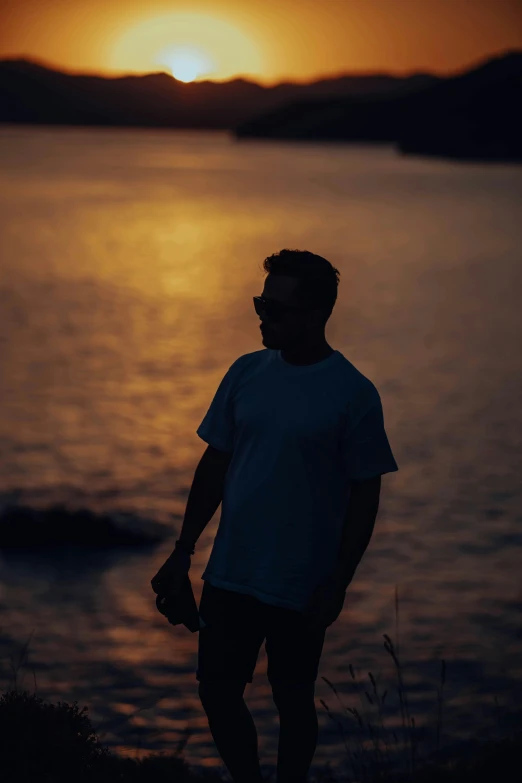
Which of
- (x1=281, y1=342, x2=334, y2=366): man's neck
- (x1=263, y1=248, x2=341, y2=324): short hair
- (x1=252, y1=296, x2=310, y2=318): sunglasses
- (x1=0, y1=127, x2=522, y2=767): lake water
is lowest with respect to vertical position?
(x1=0, y1=127, x2=522, y2=767): lake water

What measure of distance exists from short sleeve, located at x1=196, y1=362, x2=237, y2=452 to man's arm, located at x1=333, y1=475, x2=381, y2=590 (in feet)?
1.67

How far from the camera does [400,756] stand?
9031 mm

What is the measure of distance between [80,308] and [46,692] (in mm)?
30759

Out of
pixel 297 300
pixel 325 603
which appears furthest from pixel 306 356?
pixel 325 603

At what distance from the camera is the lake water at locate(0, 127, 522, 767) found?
11.4 meters

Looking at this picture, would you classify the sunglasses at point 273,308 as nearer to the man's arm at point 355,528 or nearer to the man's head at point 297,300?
the man's head at point 297,300

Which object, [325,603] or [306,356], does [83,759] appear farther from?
[306,356]

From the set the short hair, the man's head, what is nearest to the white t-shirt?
the man's head

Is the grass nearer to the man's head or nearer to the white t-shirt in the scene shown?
the white t-shirt

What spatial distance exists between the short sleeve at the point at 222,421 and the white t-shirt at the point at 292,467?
0.03 metres

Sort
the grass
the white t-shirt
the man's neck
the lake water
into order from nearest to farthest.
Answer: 1. the white t-shirt
2. the man's neck
3. the grass
4. the lake water

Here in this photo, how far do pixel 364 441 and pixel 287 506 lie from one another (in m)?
0.36

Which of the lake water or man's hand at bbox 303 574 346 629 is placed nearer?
man's hand at bbox 303 574 346 629

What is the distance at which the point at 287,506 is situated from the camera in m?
4.38
